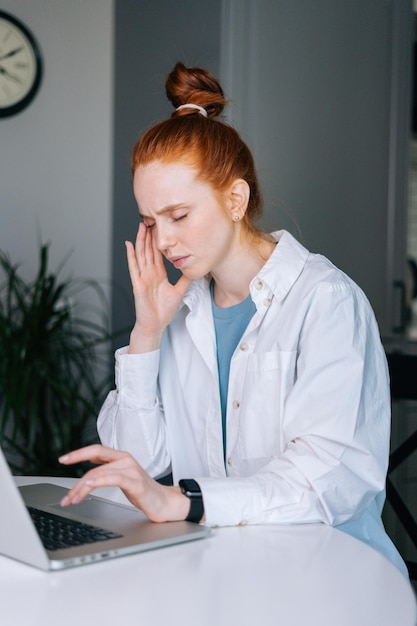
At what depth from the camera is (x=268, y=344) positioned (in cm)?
165

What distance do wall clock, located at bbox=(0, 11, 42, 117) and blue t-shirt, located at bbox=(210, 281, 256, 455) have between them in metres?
2.09

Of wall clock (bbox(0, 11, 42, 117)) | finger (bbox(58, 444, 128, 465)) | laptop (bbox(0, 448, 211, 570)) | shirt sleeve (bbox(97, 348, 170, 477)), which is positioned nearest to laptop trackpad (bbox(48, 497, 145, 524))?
laptop (bbox(0, 448, 211, 570))

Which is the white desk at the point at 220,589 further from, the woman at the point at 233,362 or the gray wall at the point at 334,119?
the gray wall at the point at 334,119

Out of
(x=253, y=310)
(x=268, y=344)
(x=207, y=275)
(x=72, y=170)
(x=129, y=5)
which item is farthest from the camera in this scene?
(x=72, y=170)

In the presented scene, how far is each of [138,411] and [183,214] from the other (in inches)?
16.5

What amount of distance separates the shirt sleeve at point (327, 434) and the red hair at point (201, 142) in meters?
0.35

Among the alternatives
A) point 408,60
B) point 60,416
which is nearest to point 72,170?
point 60,416

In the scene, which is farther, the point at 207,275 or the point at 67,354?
the point at 67,354

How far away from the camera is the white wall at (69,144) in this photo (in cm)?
365

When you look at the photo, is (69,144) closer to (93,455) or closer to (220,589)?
(93,455)

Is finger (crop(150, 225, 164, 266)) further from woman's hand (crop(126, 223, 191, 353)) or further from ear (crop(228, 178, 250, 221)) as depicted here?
ear (crop(228, 178, 250, 221))

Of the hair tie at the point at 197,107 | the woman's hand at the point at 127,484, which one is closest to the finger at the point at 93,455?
the woman's hand at the point at 127,484

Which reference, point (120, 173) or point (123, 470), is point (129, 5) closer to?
point (120, 173)

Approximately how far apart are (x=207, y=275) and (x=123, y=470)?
2.63 ft
